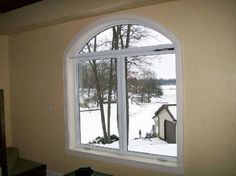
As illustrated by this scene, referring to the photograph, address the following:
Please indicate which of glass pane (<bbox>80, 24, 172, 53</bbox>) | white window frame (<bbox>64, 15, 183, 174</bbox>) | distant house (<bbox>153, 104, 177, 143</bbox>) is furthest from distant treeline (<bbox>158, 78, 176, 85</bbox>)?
glass pane (<bbox>80, 24, 172, 53</bbox>)

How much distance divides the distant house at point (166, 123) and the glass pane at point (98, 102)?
23.1 inches

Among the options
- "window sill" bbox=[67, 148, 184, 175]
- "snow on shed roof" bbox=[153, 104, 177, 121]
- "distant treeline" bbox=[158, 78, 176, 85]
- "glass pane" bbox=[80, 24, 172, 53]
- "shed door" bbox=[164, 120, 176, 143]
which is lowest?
"window sill" bbox=[67, 148, 184, 175]

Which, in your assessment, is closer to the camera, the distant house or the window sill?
the window sill

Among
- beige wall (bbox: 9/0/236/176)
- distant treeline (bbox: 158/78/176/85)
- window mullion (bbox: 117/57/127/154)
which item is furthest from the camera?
window mullion (bbox: 117/57/127/154)

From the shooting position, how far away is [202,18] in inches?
86.3

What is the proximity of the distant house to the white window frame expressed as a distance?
0.69 ft

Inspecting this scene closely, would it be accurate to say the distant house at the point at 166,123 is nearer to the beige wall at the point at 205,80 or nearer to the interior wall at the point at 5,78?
the beige wall at the point at 205,80

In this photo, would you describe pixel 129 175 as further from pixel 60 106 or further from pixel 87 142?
pixel 60 106

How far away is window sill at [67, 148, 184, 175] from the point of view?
7.85 feet

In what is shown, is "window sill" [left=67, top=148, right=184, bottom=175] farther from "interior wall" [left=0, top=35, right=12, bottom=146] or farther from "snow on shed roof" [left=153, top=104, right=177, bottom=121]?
"interior wall" [left=0, top=35, right=12, bottom=146]

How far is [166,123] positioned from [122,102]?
635mm

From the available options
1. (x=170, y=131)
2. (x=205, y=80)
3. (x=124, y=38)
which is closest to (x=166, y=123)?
(x=170, y=131)

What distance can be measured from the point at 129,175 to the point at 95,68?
154cm

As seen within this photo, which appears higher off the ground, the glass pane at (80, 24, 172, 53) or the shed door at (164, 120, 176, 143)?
the glass pane at (80, 24, 172, 53)
